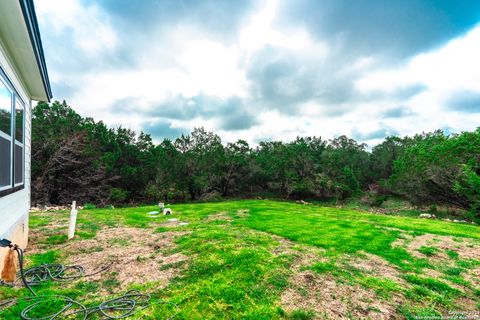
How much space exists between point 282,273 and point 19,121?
15.8 ft

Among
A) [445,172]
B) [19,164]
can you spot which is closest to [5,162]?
[19,164]

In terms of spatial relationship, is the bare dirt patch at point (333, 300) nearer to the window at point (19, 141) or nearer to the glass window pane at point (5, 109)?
the glass window pane at point (5, 109)

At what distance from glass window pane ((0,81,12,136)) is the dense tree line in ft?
37.0

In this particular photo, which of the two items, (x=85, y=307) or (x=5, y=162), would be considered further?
(x=5, y=162)

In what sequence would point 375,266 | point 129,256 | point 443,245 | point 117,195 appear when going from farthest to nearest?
point 117,195 → point 443,245 → point 129,256 → point 375,266

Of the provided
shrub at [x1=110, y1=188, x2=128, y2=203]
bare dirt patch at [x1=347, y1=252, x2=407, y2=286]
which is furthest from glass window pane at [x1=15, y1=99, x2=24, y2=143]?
shrub at [x1=110, y1=188, x2=128, y2=203]

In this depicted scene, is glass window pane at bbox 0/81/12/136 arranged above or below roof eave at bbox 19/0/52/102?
below

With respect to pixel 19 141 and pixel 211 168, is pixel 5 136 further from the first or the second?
pixel 211 168

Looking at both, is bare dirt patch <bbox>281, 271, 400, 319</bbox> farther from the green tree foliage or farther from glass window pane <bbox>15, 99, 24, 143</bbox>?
the green tree foliage

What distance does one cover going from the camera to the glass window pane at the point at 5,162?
2934 millimetres

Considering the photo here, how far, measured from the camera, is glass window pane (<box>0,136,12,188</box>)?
2934mm

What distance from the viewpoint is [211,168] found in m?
17.8

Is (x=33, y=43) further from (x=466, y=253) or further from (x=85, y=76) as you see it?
(x=466, y=253)

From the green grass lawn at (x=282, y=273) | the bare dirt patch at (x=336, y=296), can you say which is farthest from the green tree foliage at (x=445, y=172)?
the bare dirt patch at (x=336, y=296)
